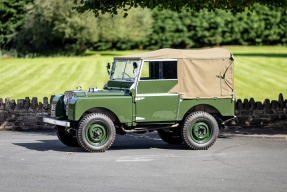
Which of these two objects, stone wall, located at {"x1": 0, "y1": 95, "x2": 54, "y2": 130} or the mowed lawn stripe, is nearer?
stone wall, located at {"x1": 0, "y1": 95, "x2": 54, "y2": 130}

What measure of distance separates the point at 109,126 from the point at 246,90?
14.4 meters

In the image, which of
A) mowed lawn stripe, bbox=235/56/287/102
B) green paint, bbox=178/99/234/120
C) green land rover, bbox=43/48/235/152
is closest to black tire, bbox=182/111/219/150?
green land rover, bbox=43/48/235/152

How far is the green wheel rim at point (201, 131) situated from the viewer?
10.8m

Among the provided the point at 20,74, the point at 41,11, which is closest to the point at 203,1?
the point at 20,74

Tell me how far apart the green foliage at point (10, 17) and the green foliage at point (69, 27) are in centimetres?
139

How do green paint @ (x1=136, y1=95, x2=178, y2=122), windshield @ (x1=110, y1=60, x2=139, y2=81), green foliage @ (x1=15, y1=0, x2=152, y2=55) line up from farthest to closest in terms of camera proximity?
green foliage @ (x1=15, y1=0, x2=152, y2=55) → windshield @ (x1=110, y1=60, x2=139, y2=81) → green paint @ (x1=136, y1=95, x2=178, y2=122)

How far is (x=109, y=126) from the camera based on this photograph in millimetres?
10219

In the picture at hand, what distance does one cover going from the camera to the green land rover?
402 inches

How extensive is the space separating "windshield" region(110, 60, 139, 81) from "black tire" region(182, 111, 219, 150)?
62.2 inches

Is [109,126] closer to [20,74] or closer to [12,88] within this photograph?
[12,88]

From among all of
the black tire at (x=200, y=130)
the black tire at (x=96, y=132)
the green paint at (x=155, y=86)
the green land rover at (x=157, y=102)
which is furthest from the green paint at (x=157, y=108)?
the black tire at (x=96, y=132)

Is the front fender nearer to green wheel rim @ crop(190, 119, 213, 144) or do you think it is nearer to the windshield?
the windshield

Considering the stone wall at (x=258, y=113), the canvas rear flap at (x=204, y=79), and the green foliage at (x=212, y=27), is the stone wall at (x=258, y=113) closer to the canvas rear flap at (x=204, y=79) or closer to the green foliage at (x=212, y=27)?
the canvas rear flap at (x=204, y=79)

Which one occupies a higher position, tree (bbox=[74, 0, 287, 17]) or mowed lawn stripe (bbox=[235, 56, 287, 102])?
tree (bbox=[74, 0, 287, 17])
